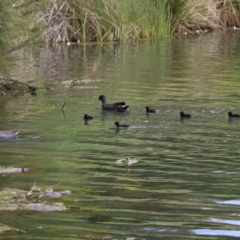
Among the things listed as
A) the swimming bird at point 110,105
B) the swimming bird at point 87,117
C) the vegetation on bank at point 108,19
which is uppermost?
the vegetation on bank at point 108,19

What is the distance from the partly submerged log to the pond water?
0.23m

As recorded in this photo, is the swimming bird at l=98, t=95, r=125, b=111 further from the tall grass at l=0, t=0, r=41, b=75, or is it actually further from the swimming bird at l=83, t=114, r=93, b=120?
the tall grass at l=0, t=0, r=41, b=75

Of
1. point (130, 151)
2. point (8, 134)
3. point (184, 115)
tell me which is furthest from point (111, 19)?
point (130, 151)

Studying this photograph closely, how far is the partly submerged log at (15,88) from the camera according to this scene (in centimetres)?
1650

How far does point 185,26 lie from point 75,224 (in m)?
25.1

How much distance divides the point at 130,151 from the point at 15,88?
619 centimetres

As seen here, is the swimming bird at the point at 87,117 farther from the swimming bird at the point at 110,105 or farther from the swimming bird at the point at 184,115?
the swimming bird at the point at 184,115

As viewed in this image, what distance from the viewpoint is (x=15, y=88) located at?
54.9 ft

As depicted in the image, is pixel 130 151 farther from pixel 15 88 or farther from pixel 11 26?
pixel 15 88

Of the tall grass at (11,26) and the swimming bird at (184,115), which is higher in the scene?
the tall grass at (11,26)

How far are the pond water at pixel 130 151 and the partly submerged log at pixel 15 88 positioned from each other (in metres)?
0.23

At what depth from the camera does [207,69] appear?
68.1 ft

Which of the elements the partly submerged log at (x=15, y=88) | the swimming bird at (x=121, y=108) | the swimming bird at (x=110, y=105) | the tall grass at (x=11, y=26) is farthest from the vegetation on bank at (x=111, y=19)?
the swimming bird at (x=121, y=108)

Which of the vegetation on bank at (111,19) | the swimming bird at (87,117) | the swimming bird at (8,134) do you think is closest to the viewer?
the swimming bird at (8,134)
